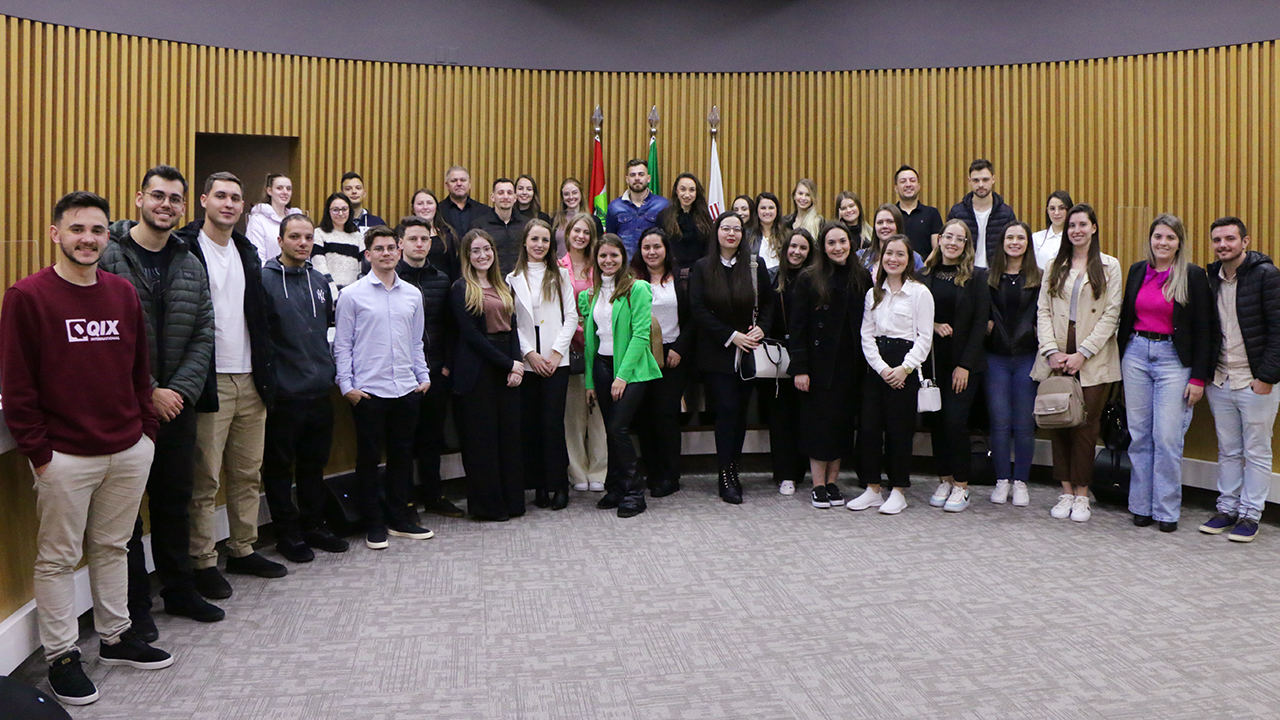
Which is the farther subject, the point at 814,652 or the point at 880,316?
the point at 880,316

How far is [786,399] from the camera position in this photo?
560 cm

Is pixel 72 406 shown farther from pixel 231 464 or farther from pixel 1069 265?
pixel 1069 265

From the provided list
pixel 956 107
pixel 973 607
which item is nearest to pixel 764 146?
pixel 956 107

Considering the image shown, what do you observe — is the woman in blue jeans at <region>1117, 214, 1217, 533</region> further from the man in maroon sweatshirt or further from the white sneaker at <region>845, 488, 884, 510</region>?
the man in maroon sweatshirt

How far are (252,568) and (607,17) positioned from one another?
5.67 meters

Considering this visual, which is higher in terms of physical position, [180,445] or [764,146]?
[764,146]

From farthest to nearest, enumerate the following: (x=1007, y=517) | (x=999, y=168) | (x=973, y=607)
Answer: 1. (x=999, y=168)
2. (x=1007, y=517)
3. (x=973, y=607)

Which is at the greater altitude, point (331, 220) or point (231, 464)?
point (331, 220)

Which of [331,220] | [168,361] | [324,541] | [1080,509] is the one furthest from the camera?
[331,220]

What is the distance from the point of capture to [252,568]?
3869 mm

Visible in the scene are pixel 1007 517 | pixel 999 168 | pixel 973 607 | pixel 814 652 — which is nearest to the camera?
pixel 814 652

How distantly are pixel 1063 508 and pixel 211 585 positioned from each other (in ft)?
13.4

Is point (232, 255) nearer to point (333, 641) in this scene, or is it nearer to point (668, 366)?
point (333, 641)

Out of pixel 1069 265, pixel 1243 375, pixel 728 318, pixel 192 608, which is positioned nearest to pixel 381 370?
pixel 192 608
